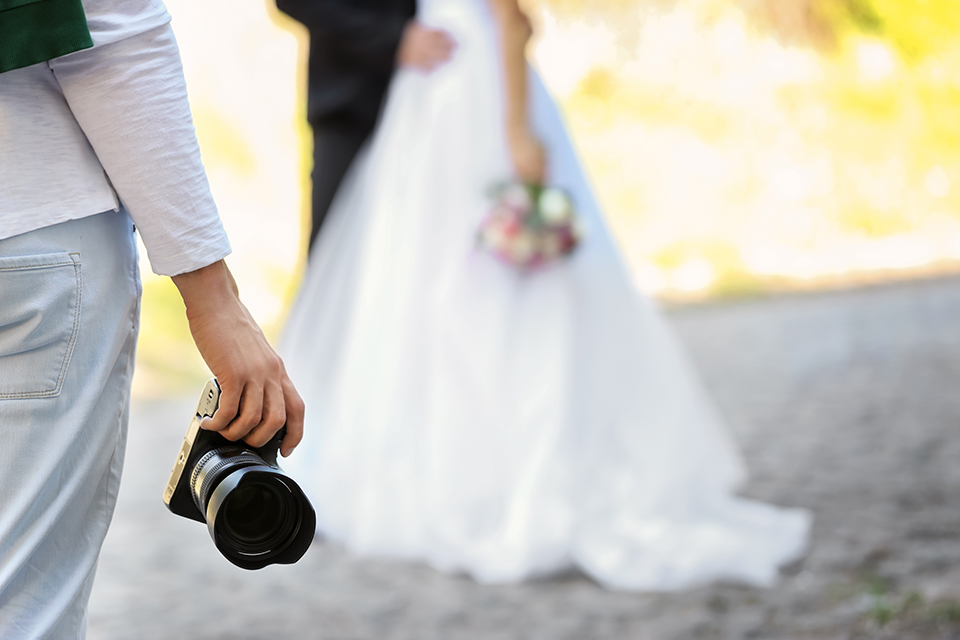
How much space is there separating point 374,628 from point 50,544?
4.14 feet

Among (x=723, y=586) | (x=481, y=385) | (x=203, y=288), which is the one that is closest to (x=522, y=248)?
(x=481, y=385)

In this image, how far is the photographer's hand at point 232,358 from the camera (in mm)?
806

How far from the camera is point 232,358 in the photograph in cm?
81

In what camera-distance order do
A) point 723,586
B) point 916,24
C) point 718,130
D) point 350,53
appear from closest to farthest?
point 723,586, point 350,53, point 916,24, point 718,130

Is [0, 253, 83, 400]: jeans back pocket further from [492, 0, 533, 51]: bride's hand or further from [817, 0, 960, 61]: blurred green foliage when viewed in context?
[817, 0, 960, 61]: blurred green foliage

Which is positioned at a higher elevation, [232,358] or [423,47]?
[232,358]

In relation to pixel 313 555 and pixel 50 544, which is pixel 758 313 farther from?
pixel 50 544

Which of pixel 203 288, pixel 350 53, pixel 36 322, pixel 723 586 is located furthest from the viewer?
pixel 350 53

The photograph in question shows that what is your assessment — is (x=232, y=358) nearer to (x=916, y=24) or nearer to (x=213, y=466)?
(x=213, y=466)

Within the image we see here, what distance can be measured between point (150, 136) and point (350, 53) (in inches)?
77.0

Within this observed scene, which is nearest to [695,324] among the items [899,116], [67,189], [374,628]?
[899,116]

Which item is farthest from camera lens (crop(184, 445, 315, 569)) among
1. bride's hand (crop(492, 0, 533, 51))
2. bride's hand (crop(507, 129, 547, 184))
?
bride's hand (crop(492, 0, 533, 51))

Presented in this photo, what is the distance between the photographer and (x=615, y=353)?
98.4 inches

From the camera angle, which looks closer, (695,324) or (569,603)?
(569,603)
